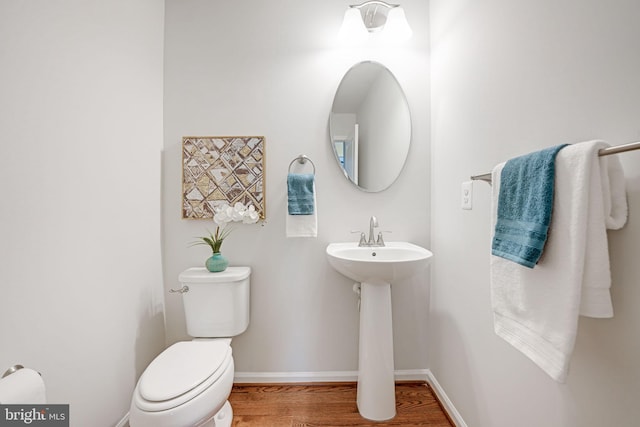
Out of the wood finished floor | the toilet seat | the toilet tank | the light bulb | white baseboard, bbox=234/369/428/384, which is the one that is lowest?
the wood finished floor

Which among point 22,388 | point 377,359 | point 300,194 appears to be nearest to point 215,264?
point 300,194

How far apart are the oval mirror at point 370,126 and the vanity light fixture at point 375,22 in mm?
163

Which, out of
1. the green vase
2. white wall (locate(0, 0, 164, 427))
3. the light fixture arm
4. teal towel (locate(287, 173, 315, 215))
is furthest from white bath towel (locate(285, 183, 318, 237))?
the light fixture arm

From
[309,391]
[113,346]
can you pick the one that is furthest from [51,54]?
[309,391]

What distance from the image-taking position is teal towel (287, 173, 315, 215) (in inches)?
56.3

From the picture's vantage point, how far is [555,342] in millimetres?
590

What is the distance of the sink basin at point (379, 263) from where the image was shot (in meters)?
1.14

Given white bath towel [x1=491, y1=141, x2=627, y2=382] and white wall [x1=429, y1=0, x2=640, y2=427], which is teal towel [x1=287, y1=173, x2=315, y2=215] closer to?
white wall [x1=429, y1=0, x2=640, y2=427]

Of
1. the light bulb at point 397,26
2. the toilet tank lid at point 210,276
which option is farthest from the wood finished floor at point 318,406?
the light bulb at point 397,26

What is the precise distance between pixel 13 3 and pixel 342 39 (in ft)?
4.46

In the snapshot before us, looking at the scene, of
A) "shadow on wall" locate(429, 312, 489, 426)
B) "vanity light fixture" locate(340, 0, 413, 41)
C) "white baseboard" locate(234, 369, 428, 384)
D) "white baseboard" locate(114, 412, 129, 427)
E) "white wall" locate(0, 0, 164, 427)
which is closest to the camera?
"white wall" locate(0, 0, 164, 427)

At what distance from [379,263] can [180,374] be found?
0.91 m

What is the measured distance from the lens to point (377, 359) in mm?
1277

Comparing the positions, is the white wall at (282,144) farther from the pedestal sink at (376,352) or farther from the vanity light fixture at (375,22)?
the pedestal sink at (376,352)
